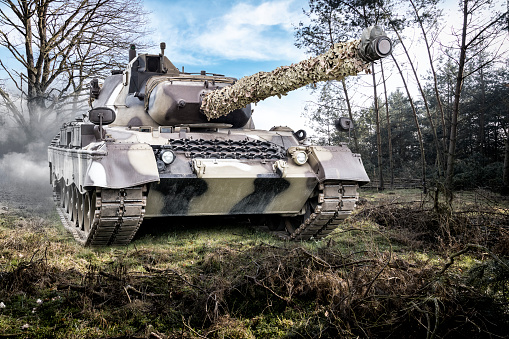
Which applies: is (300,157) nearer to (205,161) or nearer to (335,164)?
(335,164)

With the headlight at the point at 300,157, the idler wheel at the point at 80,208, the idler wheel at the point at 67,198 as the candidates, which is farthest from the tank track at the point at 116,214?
the idler wheel at the point at 67,198

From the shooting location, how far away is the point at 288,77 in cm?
589

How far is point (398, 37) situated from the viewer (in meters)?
17.8

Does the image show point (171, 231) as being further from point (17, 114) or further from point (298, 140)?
point (17, 114)

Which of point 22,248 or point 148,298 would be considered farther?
point 22,248

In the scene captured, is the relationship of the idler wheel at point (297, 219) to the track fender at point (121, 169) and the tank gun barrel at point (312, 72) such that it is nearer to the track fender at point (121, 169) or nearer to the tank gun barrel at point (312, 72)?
the tank gun barrel at point (312, 72)

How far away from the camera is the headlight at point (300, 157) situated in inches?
288

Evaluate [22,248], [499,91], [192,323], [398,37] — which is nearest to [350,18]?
[398,37]

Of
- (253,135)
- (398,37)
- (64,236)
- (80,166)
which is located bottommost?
(64,236)

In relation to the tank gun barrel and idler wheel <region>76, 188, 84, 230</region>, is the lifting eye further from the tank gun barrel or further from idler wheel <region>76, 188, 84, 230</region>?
idler wheel <region>76, 188, 84, 230</region>

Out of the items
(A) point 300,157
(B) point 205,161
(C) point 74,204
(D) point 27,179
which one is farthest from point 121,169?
(D) point 27,179

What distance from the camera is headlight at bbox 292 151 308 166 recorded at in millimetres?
7320

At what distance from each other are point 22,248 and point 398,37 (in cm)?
1524

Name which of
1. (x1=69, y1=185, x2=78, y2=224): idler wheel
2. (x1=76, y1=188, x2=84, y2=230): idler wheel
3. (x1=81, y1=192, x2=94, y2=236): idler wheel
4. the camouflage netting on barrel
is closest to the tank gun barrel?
the camouflage netting on barrel
